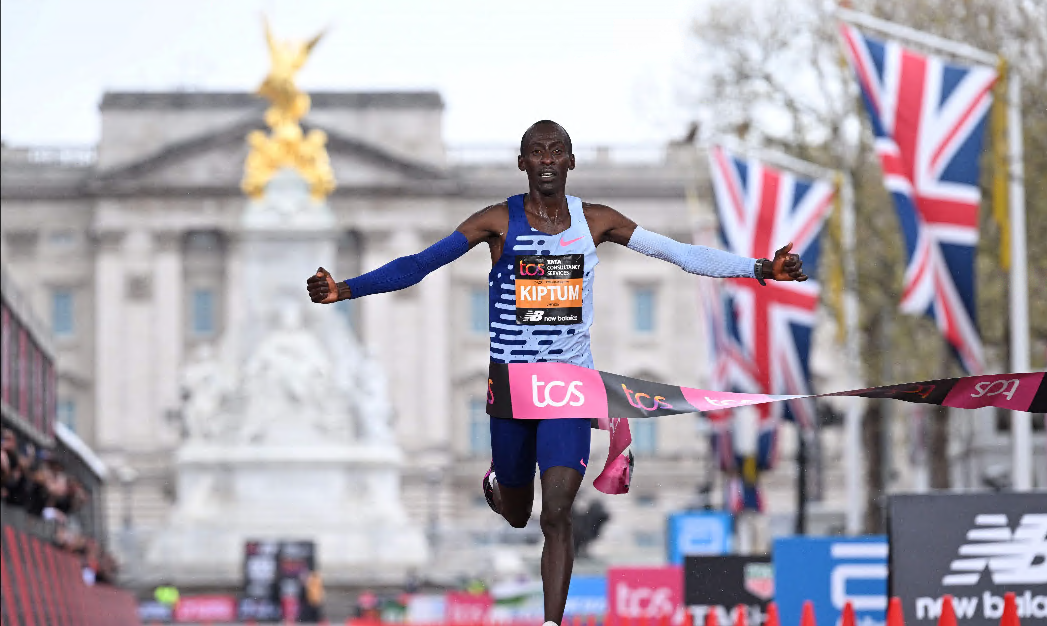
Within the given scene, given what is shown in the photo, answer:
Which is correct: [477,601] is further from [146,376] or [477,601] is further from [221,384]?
[146,376]

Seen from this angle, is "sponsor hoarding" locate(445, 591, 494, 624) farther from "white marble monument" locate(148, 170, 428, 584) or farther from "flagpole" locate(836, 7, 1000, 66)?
"flagpole" locate(836, 7, 1000, 66)

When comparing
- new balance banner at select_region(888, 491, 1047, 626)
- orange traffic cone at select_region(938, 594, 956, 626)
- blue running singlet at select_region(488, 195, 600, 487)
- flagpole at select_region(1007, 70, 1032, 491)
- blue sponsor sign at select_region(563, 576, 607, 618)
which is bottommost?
blue sponsor sign at select_region(563, 576, 607, 618)

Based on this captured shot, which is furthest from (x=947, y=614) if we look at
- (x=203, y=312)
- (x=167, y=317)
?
(x=203, y=312)

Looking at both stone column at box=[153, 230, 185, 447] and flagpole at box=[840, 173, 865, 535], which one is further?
stone column at box=[153, 230, 185, 447]

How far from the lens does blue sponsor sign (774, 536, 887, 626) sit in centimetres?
1351

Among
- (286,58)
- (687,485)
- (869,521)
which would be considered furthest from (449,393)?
(869,521)

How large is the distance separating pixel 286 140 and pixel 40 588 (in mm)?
58424

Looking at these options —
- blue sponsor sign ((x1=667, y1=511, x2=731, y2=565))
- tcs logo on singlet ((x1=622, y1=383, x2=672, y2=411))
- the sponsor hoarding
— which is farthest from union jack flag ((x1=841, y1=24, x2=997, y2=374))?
the sponsor hoarding

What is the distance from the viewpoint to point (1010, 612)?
979cm

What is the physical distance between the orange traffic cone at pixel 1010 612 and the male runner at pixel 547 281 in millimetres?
2066

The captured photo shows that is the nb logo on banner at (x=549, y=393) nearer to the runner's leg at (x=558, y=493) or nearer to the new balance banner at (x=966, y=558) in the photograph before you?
the runner's leg at (x=558, y=493)

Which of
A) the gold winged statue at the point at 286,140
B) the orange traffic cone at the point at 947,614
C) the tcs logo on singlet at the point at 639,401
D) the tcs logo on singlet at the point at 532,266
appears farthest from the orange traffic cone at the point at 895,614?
the gold winged statue at the point at 286,140

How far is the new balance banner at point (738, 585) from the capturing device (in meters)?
14.4

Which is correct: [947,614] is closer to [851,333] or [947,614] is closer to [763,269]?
[763,269]
